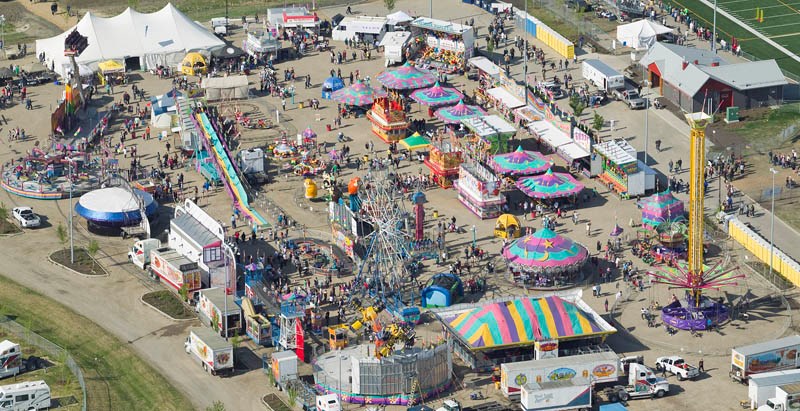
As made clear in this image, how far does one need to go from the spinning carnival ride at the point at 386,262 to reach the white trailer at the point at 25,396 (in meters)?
27.1

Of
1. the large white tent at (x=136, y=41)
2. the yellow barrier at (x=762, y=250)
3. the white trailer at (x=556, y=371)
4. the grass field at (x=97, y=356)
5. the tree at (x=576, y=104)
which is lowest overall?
the grass field at (x=97, y=356)

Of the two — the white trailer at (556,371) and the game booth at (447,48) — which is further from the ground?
the game booth at (447,48)

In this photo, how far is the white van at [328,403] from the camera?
380 feet

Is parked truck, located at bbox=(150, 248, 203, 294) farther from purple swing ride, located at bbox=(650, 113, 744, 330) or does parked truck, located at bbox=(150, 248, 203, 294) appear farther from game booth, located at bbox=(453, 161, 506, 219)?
purple swing ride, located at bbox=(650, 113, 744, 330)

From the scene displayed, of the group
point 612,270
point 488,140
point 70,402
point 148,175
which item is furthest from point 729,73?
point 70,402

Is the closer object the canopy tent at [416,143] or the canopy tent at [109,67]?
the canopy tent at [416,143]

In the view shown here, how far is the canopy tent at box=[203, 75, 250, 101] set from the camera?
183 m

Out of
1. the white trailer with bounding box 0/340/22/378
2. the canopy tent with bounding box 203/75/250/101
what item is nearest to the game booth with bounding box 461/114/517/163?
the canopy tent with bounding box 203/75/250/101

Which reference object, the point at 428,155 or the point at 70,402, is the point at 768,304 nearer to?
the point at 428,155

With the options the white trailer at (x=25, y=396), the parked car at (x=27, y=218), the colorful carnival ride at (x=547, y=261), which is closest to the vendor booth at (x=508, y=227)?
the colorful carnival ride at (x=547, y=261)

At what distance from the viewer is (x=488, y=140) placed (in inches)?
6437

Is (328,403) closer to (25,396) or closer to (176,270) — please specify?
(25,396)

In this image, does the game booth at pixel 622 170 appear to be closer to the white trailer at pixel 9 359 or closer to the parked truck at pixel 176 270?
the parked truck at pixel 176 270

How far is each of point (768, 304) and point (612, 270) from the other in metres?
13.5
